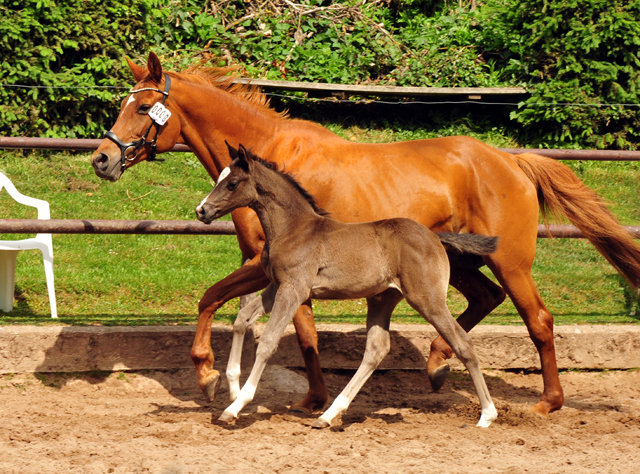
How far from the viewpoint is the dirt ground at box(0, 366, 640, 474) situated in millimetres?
3684

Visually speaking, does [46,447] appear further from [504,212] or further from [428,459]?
[504,212]

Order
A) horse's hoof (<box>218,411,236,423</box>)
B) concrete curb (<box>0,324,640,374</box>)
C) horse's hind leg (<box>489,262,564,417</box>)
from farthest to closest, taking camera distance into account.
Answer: concrete curb (<box>0,324,640,374</box>)
horse's hind leg (<box>489,262,564,417</box>)
horse's hoof (<box>218,411,236,423</box>)

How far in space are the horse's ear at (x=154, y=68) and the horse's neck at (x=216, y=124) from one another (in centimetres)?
15

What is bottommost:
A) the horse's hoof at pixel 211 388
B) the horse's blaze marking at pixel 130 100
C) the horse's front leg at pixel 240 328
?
the horse's hoof at pixel 211 388

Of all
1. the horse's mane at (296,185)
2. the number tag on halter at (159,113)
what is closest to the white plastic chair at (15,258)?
the number tag on halter at (159,113)

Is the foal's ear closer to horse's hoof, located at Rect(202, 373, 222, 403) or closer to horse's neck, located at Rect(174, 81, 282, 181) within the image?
horse's neck, located at Rect(174, 81, 282, 181)

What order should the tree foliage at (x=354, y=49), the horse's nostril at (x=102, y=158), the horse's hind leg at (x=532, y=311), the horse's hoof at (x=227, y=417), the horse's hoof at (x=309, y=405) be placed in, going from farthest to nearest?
the tree foliage at (x=354, y=49), the horse's hind leg at (x=532, y=311), the horse's hoof at (x=309, y=405), the horse's nostril at (x=102, y=158), the horse's hoof at (x=227, y=417)

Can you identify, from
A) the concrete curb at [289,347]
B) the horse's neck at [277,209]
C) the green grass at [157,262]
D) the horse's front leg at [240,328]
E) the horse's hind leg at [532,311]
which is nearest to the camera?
the horse's neck at [277,209]

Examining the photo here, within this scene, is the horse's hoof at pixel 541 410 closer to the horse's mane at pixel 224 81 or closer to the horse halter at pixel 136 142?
the horse's mane at pixel 224 81

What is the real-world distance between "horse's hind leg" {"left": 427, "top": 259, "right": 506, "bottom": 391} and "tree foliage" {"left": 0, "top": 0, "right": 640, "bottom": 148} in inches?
184

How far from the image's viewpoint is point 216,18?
1131 cm

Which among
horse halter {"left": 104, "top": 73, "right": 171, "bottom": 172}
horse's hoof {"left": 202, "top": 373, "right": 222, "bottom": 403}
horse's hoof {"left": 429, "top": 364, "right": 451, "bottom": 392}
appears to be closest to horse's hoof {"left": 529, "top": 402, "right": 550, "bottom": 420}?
horse's hoof {"left": 429, "top": 364, "right": 451, "bottom": 392}

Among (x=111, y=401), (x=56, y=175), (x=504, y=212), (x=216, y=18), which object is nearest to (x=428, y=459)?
(x=504, y=212)

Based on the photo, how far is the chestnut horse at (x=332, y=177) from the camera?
189 inches
